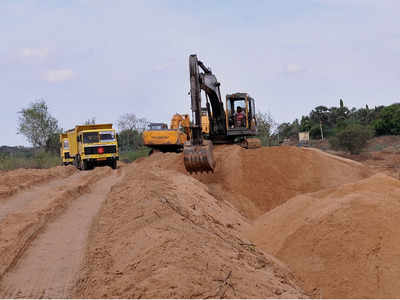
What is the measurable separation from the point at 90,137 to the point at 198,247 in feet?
77.5

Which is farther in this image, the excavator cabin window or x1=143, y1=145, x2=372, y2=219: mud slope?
the excavator cabin window

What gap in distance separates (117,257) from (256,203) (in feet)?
28.8

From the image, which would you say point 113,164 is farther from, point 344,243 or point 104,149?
point 344,243

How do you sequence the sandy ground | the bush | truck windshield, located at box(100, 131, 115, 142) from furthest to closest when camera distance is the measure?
the bush, truck windshield, located at box(100, 131, 115, 142), the sandy ground

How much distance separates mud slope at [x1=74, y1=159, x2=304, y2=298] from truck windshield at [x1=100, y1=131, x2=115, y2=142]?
1917cm

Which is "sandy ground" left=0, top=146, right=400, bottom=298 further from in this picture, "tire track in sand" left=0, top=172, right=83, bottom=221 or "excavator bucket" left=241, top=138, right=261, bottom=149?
"excavator bucket" left=241, top=138, right=261, bottom=149

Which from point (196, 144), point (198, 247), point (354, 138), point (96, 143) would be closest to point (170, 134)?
point (96, 143)

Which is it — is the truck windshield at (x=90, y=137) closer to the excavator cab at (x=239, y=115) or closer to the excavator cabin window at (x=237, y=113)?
the excavator cab at (x=239, y=115)

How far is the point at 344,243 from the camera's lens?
7633 mm

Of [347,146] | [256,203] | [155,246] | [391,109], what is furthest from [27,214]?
[391,109]

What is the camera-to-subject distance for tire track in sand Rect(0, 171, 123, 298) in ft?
20.9

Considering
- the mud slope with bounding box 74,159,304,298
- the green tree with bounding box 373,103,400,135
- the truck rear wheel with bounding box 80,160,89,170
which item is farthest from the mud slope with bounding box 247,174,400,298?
the green tree with bounding box 373,103,400,135

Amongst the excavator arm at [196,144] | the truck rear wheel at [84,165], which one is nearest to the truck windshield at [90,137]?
the truck rear wheel at [84,165]

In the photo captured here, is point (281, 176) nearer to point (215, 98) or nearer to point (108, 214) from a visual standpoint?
point (215, 98)
